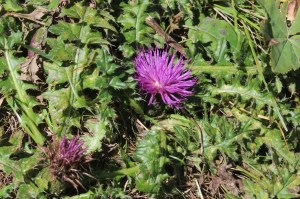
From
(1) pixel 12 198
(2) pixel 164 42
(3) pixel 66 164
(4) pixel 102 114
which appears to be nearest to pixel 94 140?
(4) pixel 102 114

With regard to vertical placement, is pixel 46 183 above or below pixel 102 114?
below

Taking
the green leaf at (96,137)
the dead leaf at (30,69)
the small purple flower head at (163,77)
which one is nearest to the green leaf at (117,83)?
the small purple flower head at (163,77)

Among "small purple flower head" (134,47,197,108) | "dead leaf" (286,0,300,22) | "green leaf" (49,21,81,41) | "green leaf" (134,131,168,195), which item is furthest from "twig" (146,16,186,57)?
"dead leaf" (286,0,300,22)

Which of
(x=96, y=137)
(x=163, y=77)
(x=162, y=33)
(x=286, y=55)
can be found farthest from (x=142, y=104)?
(x=286, y=55)

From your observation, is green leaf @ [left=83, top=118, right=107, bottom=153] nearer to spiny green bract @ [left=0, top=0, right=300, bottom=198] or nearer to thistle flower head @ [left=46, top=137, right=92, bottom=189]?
spiny green bract @ [left=0, top=0, right=300, bottom=198]

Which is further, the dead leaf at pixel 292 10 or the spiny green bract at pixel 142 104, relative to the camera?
the dead leaf at pixel 292 10

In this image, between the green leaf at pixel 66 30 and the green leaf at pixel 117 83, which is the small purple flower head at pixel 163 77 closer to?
the green leaf at pixel 117 83

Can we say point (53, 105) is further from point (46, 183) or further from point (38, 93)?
point (46, 183)

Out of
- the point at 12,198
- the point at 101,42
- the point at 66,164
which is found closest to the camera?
the point at 66,164
